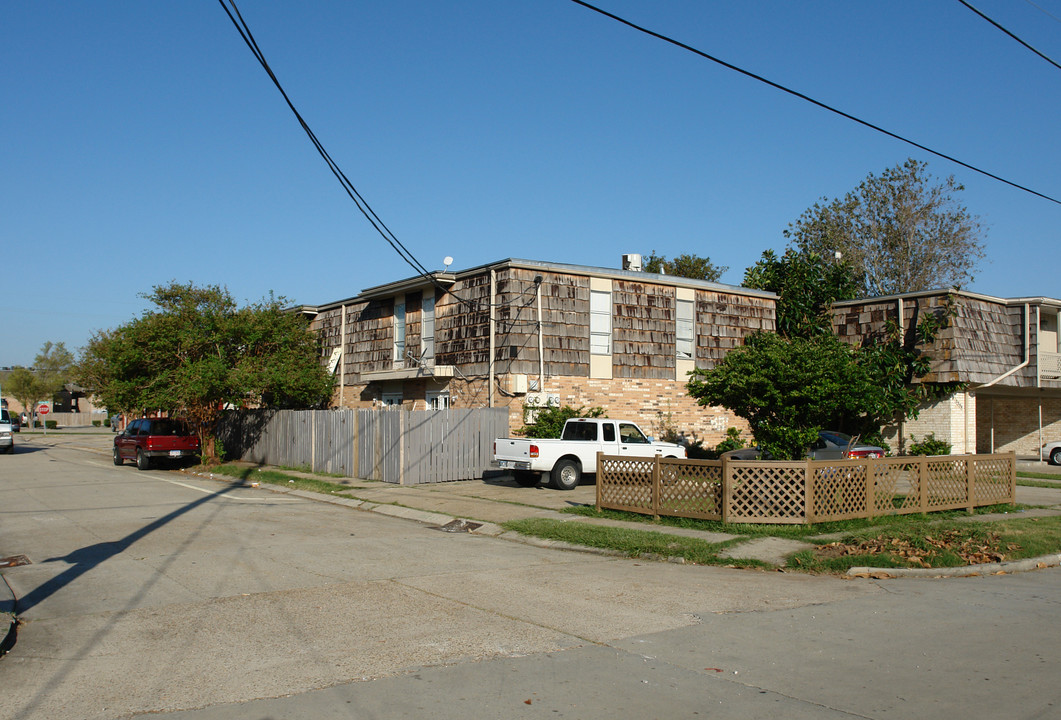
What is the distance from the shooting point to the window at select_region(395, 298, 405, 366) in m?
29.9

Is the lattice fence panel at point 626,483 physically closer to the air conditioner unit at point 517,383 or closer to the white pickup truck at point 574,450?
the white pickup truck at point 574,450

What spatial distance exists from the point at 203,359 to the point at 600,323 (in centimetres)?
1302

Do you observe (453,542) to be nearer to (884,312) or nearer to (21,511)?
(21,511)

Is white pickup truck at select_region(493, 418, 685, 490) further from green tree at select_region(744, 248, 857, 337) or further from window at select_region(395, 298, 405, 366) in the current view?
green tree at select_region(744, 248, 857, 337)

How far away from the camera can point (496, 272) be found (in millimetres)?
25516

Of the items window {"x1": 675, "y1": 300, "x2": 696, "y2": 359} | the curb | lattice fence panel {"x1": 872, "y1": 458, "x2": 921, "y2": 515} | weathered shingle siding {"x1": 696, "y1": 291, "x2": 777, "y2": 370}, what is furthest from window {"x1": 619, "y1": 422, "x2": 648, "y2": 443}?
the curb

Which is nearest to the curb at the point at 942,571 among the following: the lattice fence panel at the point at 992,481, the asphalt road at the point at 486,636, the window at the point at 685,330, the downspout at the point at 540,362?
the asphalt road at the point at 486,636

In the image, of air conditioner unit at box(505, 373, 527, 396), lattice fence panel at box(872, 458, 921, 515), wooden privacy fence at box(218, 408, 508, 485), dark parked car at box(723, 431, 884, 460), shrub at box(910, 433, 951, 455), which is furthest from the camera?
shrub at box(910, 433, 951, 455)

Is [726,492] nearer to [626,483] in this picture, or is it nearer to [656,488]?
[656,488]

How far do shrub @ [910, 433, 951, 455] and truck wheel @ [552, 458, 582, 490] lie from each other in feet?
44.8

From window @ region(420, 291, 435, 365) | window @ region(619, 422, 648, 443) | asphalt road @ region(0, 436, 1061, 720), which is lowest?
asphalt road @ region(0, 436, 1061, 720)

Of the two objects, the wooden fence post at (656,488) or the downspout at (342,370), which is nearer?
the wooden fence post at (656,488)

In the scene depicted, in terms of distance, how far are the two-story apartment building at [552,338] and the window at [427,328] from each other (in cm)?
4

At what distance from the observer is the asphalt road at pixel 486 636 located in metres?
5.83
